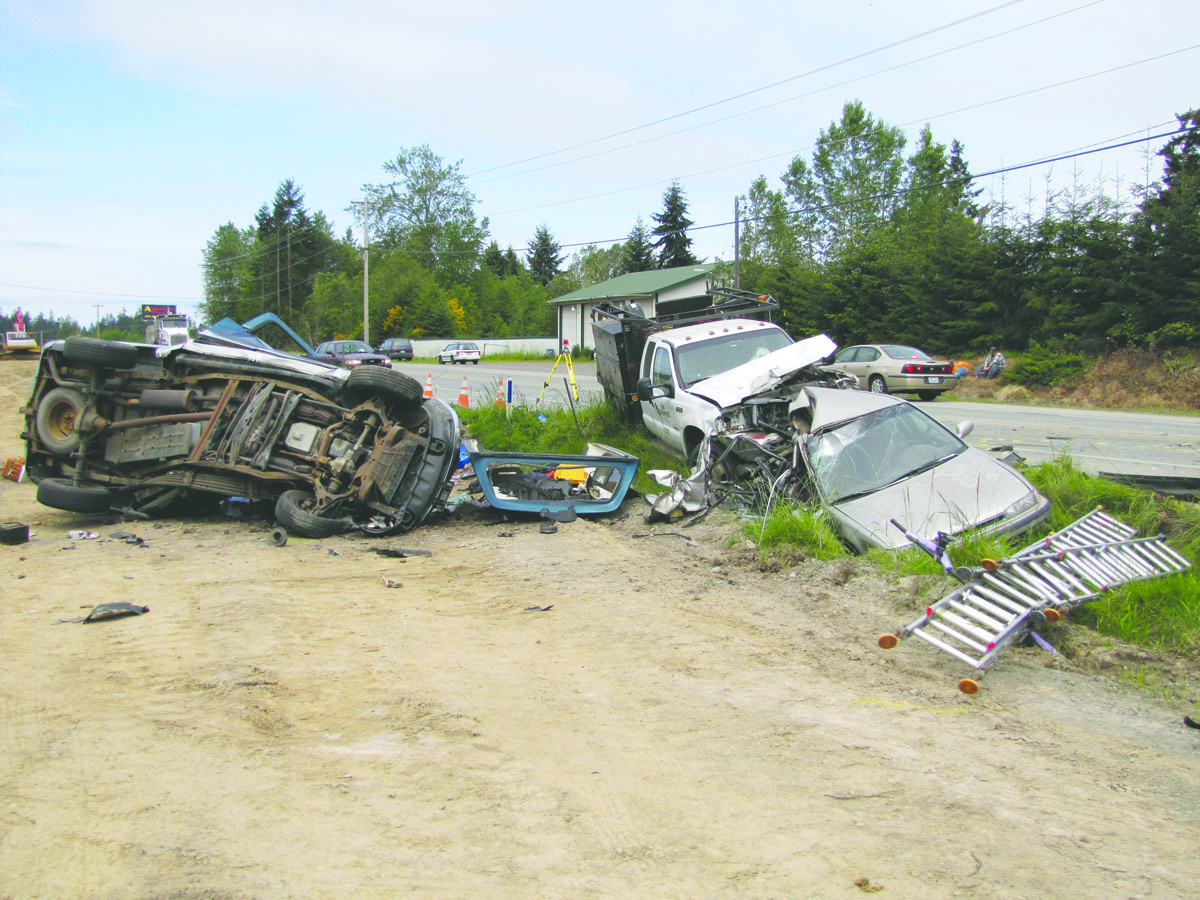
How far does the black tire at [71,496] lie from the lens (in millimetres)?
8414

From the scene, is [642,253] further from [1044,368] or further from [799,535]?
[799,535]

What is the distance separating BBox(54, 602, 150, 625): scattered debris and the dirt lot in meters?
0.16

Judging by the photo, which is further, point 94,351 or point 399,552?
point 94,351

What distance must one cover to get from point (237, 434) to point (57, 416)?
6.92ft

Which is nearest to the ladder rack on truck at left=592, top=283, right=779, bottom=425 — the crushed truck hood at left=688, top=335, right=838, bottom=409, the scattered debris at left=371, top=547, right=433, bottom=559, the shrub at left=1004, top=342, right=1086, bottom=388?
the crushed truck hood at left=688, top=335, right=838, bottom=409

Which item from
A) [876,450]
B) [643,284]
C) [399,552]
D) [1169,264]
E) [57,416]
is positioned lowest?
[399,552]

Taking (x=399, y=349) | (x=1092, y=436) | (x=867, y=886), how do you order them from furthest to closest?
1. (x=399, y=349)
2. (x=1092, y=436)
3. (x=867, y=886)

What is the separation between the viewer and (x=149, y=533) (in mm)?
8625

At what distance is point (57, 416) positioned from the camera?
893 centimetres

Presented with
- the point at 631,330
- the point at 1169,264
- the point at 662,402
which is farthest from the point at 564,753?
the point at 1169,264

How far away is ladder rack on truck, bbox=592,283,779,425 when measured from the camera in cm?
1250

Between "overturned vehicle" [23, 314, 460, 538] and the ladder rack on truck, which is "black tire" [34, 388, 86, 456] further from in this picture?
the ladder rack on truck

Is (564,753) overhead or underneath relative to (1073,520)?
underneath

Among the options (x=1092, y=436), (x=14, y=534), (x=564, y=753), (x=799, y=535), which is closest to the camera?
(x=564, y=753)
